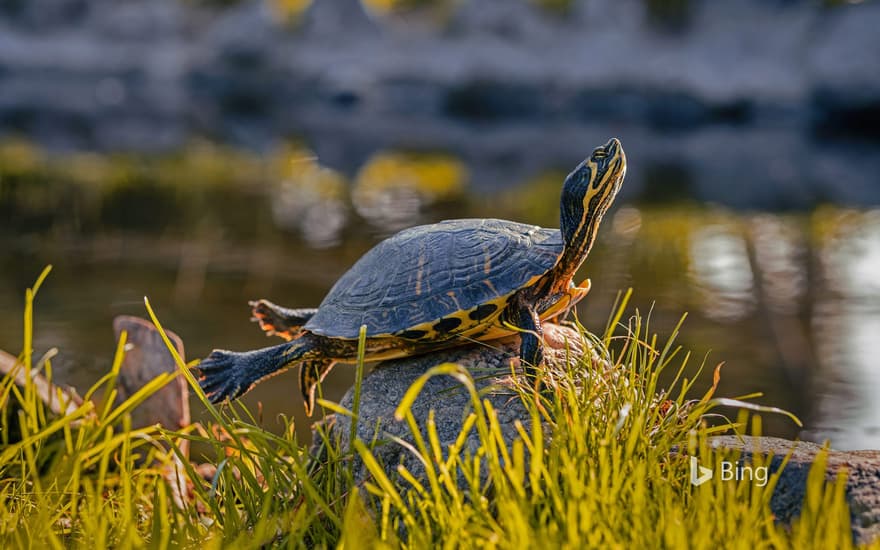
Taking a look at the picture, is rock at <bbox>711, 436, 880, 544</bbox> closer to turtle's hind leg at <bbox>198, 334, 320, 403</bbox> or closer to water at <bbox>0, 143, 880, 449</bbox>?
water at <bbox>0, 143, 880, 449</bbox>

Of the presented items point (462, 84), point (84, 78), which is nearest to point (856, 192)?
point (462, 84)

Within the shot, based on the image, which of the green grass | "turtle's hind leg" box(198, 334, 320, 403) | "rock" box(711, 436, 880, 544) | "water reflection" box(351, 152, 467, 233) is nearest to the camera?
the green grass

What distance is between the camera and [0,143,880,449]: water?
5426 millimetres

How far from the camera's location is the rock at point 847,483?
2.02 metres

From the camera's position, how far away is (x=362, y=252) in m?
8.30

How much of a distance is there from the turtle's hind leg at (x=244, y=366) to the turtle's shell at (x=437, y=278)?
4.1 inches

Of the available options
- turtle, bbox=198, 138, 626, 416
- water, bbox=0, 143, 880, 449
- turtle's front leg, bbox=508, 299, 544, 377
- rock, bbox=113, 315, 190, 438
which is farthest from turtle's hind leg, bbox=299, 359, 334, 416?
water, bbox=0, 143, 880, 449

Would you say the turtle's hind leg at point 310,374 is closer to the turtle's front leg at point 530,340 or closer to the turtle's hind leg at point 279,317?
the turtle's hind leg at point 279,317

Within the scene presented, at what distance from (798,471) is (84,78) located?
37034 mm

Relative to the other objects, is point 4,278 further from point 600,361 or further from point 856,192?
point 856,192

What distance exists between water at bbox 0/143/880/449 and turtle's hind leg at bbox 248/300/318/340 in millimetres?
1291

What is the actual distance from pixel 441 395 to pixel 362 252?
581 cm

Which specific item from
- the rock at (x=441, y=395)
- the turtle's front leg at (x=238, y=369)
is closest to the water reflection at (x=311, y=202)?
the turtle's front leg at (x=238, y=369)

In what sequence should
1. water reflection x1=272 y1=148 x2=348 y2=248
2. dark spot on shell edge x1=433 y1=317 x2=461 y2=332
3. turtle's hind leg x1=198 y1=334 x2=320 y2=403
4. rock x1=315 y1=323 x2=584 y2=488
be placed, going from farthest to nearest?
water reflection x1=272 y1=148 x2=348 y2=248
turtle's hind leg x1=198 y1=334 x2=320 y2=403
dark spot on shell edge x1=433 y1=317 x2=461 y2=332
rock x1=315 y1=323 x2=584 y2=488
